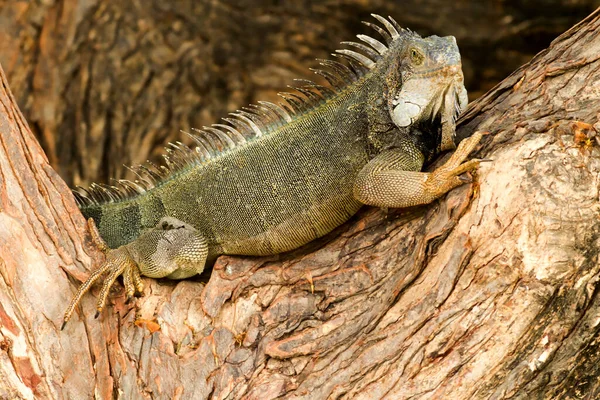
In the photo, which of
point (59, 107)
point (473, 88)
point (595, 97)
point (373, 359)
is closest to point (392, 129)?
point (595, 97)

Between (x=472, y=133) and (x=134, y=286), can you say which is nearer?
(x=472, y=133)

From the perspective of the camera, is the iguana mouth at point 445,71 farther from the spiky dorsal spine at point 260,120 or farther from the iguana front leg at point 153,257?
the iguana front leg at point 153,257

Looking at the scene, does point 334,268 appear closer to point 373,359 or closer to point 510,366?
point 373,359

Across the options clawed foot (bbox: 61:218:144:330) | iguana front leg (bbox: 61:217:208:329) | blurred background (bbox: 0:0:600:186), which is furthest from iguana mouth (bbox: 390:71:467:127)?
blurred background (bbox: 0:0:600:186)

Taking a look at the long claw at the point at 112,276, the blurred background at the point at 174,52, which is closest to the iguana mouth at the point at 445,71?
the long claw at the point at 112,276

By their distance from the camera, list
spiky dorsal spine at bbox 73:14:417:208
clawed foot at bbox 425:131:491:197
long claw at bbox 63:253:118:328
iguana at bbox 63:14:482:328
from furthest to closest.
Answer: spiky dorsal spine at bbox 73:14:417:208, iguana at bbox 63:14:482:328, long claw at bbox 63:253:118:328, clawed foot at bbox 425:131:491:197

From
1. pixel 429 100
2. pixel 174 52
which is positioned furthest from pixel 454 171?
pixel 174 52

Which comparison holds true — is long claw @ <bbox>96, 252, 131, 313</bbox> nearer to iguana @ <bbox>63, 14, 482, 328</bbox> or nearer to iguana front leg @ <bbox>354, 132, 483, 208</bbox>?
iguana @ <bbox>63, 14, 482, 328</bbox>
